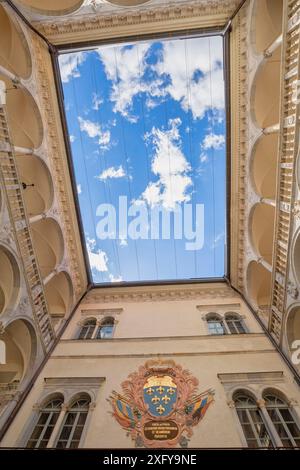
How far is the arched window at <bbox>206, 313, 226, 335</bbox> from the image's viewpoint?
1220cm

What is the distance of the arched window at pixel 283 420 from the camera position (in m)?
7.46

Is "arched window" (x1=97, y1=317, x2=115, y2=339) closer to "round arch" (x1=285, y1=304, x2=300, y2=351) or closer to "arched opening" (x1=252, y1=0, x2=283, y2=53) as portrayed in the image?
"round arch" (x1=285, y1=304, x2=300, y2=351)

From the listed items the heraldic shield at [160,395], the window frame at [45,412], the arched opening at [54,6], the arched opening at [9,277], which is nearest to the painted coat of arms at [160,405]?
the heraldic shield at [160,395]

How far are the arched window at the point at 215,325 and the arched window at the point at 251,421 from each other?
3.30 m

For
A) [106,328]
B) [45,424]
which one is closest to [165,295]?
[106,328]

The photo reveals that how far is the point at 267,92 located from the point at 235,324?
36.2 feet

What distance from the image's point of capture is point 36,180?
43.4 feet

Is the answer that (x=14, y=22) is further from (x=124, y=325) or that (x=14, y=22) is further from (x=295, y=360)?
(x=295, y=360)

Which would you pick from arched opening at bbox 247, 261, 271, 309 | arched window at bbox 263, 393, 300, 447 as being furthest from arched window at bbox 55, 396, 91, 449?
arched opening at bbox 247, 261, 271, 309

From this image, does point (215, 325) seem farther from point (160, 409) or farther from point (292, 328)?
point (160, 409)

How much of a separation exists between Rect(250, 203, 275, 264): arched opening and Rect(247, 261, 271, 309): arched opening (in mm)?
758

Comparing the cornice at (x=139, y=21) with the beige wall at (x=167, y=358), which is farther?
the cornice at (x=139, y=21)

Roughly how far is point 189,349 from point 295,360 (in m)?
4.03

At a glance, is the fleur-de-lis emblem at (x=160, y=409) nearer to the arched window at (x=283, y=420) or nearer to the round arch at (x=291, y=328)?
the arched window at (x=283, y=420)
